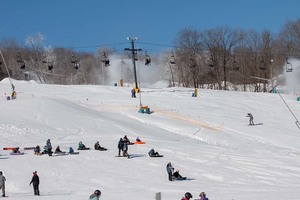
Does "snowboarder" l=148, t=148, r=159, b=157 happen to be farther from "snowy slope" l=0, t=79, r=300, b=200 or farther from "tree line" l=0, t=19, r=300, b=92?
"tree line" l=0, t=19, r=300, b=92

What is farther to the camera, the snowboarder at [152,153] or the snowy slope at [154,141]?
the snowboarder at [152,153]

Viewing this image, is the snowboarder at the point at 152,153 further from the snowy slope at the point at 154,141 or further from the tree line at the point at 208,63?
the tree line at the point at 208,63

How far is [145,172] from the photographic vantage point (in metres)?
25.3

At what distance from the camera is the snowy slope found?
21.9 meters

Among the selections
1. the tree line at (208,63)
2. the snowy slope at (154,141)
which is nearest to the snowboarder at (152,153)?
the snowy slope at (154,141)

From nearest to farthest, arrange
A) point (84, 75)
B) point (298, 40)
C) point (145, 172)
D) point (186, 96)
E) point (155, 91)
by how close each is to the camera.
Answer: point (145, 172) → point (186, 96) → point (155, 91) → point (298, 40) → point (84, 75)

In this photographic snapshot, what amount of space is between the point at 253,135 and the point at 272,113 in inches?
475

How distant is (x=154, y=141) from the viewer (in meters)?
36.3

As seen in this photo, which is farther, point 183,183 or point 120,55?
point 120,55

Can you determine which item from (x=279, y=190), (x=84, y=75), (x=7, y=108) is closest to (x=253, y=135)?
(x=279, y=190)

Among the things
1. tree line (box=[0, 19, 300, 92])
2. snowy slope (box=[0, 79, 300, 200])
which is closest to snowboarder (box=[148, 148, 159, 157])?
snowy slope (box=[0, 79, 300, 200])

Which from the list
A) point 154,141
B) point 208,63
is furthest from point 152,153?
point 208,63

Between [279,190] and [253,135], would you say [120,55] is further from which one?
[279,190]

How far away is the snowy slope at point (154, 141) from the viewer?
21922mm
